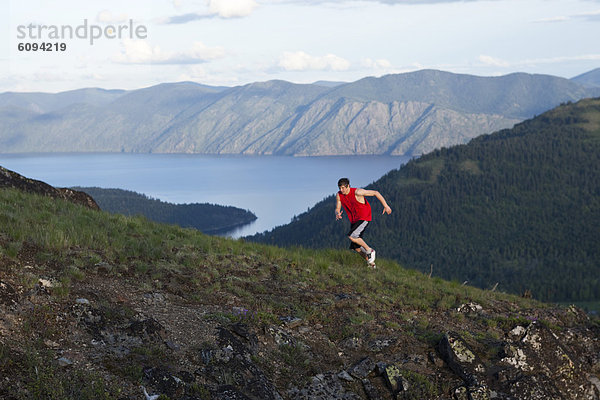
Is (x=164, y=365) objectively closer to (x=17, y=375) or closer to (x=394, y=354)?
(x=17, y=375)

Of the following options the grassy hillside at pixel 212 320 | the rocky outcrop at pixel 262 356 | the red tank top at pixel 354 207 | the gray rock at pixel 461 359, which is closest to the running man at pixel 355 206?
the red tank top at pixel 354 207

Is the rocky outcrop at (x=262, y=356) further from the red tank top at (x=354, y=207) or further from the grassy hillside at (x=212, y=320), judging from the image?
the red tank top at (x=354, y=207)

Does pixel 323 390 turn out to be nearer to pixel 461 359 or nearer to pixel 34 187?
pixel 461 359

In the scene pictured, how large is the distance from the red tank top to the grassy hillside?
198 centimetres

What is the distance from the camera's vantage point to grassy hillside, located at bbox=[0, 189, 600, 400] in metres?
8.39

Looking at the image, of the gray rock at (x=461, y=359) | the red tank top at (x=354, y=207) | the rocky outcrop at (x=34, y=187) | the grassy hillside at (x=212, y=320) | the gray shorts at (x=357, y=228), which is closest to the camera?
the grassy hillside at (x=212, y=320)

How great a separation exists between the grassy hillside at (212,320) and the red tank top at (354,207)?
1.98 meters

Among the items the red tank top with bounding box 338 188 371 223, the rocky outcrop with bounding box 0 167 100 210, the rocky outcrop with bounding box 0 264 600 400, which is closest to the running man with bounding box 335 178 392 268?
the red tank top with bounding box 338 188 371 223

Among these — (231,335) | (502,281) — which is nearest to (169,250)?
(231,335)

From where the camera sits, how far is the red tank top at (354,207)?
1606 centimetres

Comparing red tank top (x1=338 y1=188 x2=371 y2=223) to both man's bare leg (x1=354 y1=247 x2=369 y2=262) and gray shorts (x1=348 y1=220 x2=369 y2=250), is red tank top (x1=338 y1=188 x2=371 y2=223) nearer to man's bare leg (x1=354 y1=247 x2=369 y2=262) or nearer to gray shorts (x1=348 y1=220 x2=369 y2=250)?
gray shorts (x1=348 y1=220 x2=369 y2=250)

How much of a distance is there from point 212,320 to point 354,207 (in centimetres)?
700

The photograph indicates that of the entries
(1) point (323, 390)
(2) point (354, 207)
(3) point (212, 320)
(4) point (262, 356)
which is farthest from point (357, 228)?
(1) point (323, 390)

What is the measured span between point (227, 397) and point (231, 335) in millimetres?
1861
